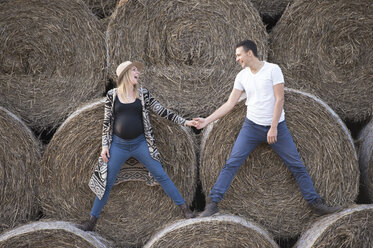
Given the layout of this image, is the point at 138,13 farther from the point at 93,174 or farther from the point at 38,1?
the point at 93,174

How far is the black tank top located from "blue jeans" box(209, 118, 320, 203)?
827 millimetres

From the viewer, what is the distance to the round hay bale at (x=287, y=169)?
3.83 metres

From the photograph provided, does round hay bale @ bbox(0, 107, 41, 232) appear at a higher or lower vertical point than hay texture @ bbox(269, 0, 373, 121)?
lower

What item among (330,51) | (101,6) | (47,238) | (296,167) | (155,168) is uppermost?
(101,6)

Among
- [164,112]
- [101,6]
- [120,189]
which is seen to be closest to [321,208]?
[164,112]

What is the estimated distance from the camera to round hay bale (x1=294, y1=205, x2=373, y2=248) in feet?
11.3

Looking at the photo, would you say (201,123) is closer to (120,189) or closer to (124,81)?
(124,81)

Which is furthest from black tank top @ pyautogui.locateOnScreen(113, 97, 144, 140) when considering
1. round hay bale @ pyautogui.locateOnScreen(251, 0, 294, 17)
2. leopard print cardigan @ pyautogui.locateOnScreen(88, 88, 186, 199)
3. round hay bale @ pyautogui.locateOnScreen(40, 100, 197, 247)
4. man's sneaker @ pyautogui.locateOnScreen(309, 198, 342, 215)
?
round hay bale @ pyautogui.locateOnScreen(251, 0, 294, 17)

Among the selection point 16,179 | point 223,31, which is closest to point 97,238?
point 16,179

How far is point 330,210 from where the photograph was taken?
12.0ft

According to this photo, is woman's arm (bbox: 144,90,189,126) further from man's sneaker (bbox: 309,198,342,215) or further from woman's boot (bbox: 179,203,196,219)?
man's sneaker (bbox: 309,198,342,215)

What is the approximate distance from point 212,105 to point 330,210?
1459mm

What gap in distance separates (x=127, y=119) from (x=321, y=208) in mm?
1812

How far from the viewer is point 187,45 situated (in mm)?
4320
